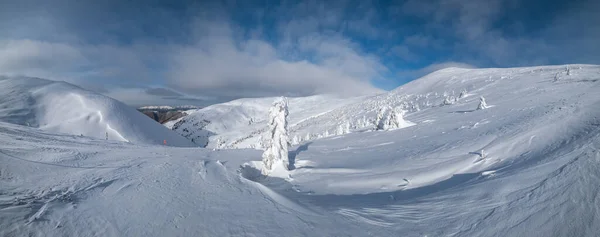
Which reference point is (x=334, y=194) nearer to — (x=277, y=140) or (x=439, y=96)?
(x=277, y=140)

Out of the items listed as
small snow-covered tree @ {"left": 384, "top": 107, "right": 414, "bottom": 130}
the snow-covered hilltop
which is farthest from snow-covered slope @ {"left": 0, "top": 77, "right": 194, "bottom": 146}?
small snow-covered tree @ {"left": 384, "top": 107, "right": 414, "bottom": 130}

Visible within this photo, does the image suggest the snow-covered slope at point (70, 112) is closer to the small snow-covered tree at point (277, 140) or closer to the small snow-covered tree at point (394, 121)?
the small snow-covered tree at point (277, 140)

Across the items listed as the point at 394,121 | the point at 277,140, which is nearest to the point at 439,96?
the point at 394,121

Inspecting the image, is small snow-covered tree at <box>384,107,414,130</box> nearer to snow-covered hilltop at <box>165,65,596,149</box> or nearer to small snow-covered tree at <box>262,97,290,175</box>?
snow-covered hilltop at <box>165,65,596,149</box>

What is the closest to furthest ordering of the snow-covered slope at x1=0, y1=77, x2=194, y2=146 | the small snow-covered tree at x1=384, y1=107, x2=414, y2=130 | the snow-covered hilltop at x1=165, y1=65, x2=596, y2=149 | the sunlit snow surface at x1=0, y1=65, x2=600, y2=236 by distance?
the sunlit snow surface at x1=0, y1=65, x2=600, y2=236, the small snow-covered tree at x1=384, y1=107, x2=414, y2=130, the snow-covered hilltop at x1=165, y1=65, x2=596, y2=149, the snow-covered slope at x1=0, y1=77, x2=194, y2=146

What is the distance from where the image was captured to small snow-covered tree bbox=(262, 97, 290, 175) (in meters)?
15.9

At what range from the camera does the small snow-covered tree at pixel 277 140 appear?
15.9 metres

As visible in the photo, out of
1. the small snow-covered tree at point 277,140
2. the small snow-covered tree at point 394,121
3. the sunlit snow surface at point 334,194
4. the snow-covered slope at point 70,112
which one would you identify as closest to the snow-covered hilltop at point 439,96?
the small snow-covered tree at point 394,121

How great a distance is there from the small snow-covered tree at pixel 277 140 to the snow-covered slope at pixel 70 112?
4046cm

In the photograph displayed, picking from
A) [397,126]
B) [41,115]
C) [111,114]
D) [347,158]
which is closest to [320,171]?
[347,158]

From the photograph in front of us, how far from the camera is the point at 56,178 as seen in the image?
339 inches

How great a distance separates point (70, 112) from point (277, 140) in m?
55.9

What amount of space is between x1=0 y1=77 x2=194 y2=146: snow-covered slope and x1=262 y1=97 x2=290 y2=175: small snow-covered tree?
40.5 metres

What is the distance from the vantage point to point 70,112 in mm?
49500
